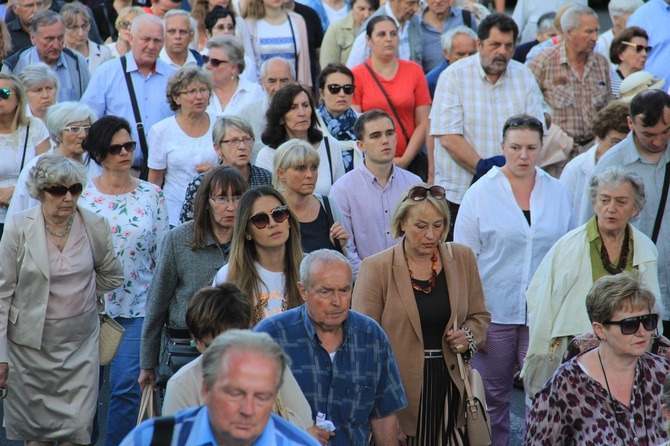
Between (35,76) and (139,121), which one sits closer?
(35,76)

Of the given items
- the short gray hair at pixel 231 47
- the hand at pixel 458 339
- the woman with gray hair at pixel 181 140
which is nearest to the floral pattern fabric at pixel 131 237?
the woman with gray hair at pixel 181 140

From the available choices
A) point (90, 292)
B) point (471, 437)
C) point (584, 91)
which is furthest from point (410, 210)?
point (584, 91)

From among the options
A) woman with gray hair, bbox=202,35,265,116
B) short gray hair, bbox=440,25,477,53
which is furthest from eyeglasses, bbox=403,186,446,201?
short gray hair, bbox=440,25,477,53

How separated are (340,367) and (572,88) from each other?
5.84 meters

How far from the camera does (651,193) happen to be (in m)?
7.87

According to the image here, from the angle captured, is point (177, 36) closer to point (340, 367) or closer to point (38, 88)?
point (38, 88)

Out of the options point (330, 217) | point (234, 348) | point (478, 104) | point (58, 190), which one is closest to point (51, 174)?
point (58, 190)

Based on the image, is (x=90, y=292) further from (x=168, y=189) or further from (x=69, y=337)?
(x=168, y=189)

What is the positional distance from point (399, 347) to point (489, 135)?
3465 mm

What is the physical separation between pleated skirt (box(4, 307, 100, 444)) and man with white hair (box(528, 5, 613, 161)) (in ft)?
17.5

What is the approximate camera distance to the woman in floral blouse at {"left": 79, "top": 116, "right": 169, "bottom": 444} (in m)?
7.43

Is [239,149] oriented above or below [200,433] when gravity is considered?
above

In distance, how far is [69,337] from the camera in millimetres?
6781

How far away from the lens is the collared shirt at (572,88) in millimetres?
10273
